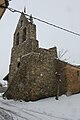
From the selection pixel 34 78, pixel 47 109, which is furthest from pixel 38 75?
pixel 47 109

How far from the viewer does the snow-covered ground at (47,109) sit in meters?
14.7

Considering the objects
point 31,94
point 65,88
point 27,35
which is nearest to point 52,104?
point 31,94

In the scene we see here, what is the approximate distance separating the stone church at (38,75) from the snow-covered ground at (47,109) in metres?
1.00

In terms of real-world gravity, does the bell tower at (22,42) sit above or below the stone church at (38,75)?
above

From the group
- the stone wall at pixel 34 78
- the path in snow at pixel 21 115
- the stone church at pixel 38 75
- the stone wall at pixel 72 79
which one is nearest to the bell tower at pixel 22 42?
the stone church at pixel 38 75

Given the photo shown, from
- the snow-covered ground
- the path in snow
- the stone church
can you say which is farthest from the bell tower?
the path in snow

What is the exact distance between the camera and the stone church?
839 inches

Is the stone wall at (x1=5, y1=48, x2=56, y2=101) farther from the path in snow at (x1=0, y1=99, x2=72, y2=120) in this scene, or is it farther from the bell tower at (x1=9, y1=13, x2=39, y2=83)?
the path in snow at (x1=0, y1=99, x2=72, y2=120)

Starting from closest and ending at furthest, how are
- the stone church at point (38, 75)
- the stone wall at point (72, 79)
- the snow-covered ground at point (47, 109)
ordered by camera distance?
the snow-covered ground at point (47, 109), the stone church at point (38, 75), the stone wall at point (72, 79)

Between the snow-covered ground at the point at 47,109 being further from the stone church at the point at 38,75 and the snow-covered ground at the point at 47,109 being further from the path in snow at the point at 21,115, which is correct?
the stone church at the point at 38,75

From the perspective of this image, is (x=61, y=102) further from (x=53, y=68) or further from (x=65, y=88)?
(x=53, y=68)

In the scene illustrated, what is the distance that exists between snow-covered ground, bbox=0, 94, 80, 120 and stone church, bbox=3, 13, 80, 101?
3.27 ft

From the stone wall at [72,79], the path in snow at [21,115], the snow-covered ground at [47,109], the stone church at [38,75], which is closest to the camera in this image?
the path in snow at [21,115]

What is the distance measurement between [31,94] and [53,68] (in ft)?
12.9
